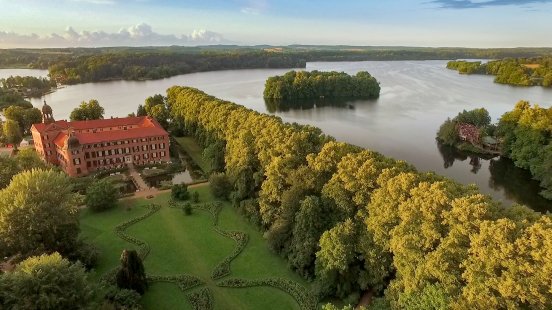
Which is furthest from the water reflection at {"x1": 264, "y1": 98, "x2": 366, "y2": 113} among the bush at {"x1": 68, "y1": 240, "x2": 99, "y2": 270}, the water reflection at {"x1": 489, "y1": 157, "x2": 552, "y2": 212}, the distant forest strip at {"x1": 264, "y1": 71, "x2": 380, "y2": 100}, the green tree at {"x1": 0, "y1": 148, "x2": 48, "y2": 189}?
the bush at {"x1": 68, "y1": 240, "x2": 99, "y2": 270}

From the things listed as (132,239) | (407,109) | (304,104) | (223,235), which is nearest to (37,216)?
(132,239)

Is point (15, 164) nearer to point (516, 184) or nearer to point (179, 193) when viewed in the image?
point (179, 193)

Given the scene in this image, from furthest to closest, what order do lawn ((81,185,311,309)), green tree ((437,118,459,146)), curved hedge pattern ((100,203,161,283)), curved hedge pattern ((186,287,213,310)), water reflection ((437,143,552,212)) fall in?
green tree ((437,118,459,146)) < water reflection ((437,143,552,212)) < curved hedge pattern ((100,203,161,283)) < lawn ((81,185,311,309)) < curved hedge pattern ((186,287,213,310))

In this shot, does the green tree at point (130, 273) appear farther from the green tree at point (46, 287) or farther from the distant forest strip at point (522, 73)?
the distant forest strip at point (522, 73)

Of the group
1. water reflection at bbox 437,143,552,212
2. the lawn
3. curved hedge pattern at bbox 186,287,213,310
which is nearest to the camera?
curved hedge pattern at bbox 186,287,213,310

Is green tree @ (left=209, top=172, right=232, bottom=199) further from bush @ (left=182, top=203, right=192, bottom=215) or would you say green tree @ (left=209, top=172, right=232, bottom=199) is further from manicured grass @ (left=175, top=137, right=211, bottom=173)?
manicured grass @ (left=175, top=137, right=211, bottom=173)

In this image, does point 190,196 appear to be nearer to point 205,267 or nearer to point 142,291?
point 205,267

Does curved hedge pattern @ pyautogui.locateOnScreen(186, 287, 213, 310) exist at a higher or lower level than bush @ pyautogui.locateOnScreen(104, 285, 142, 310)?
lower
